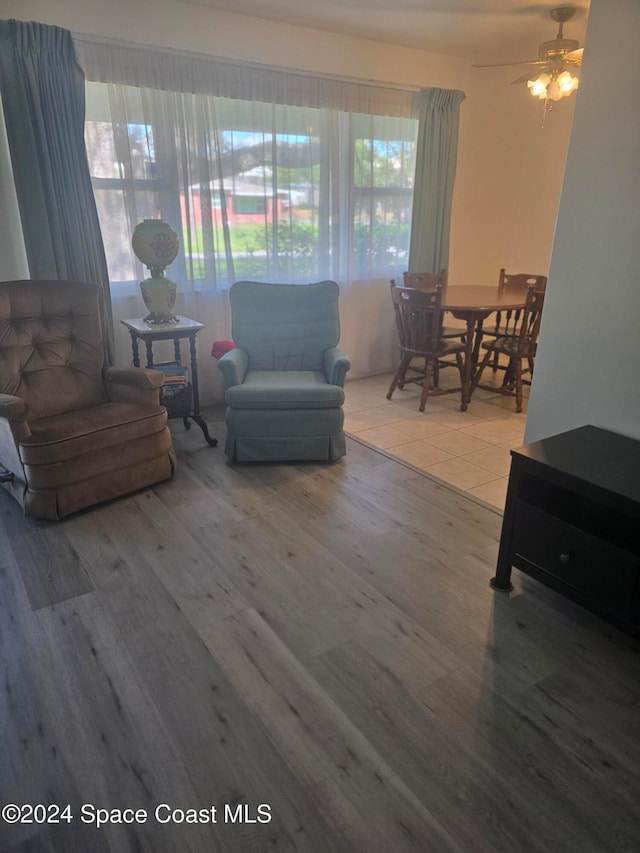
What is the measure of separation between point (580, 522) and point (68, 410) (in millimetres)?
2410

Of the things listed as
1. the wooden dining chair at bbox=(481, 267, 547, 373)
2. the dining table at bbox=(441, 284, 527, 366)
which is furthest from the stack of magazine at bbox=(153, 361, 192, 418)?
the wooden dining chair at bbox=(481, 267, 547, 373)

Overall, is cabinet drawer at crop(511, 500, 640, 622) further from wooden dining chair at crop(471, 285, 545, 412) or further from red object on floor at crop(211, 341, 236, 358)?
red object on floor at crop(211, 341, 236, 358)

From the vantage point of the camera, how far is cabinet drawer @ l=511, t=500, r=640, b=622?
170 cm

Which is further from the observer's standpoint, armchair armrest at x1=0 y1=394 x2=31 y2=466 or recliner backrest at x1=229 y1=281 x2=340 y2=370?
recliner backrest at x1=229 y1=281 x2=340 y2=370

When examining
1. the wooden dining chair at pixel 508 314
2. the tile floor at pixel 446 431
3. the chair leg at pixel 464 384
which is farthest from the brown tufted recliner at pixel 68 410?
the wooden dining chair at pixel 508 314

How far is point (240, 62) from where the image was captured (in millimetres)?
3557

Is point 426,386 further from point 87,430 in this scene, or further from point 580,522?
point 87,430

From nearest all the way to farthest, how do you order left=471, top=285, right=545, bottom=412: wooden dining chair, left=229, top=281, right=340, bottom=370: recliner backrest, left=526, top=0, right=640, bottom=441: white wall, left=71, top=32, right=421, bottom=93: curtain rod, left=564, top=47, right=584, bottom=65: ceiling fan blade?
left=526, top=0, right=640, bottom=441: white wall < left=71, top=32, right=421, bottom=93: curtain rod < left=564, top=47, right=584, bottom=65: ceiling fan blade < left=229, top=281, right=340, bottom=370: recliner backrest < left=471, top=285, right=545, bottom=412: wooden dining chair

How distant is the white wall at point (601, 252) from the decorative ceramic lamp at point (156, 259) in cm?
205

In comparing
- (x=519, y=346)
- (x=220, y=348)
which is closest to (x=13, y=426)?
(x=220, y=348)

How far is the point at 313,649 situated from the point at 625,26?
2.35 m

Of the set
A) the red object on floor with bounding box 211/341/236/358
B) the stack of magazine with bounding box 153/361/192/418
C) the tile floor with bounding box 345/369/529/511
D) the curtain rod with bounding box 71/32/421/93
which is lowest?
the tile floor with bounding box 345/369/529/511

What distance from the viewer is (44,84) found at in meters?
2.91

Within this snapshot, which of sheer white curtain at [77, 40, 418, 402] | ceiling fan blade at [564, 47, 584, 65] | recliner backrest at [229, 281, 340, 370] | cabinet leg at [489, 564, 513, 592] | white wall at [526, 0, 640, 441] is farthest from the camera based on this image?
recliner backrest at [229, 281, 340, 370]
